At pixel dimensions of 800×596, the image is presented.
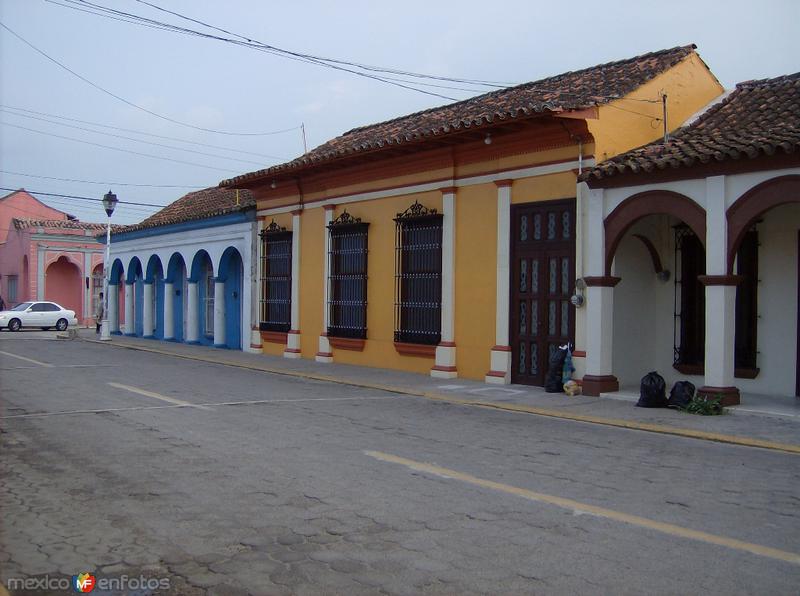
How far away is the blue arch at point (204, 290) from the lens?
25844mm

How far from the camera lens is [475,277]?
15.7 m

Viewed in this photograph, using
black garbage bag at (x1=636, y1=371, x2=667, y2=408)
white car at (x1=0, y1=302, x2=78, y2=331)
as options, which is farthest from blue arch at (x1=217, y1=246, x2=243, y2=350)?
white car at (x1=0, y1=302, x2=78, y2=331)

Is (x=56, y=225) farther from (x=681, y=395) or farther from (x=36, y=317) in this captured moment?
(x=681, y=395)

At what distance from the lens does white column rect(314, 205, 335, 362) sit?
64.4 feet

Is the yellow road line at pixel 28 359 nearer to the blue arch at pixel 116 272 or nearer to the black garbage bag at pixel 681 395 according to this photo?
the blue arch at pixel 116 272

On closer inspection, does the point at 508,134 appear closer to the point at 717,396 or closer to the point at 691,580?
the point at 717,396

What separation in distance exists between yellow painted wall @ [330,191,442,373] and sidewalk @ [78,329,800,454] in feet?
1.20

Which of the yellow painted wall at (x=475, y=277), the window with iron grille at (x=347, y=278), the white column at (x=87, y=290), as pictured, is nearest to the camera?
the yellow painted wall at (x=475, y=277)

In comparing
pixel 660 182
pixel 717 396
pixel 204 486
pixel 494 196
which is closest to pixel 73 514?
pixel 204 486

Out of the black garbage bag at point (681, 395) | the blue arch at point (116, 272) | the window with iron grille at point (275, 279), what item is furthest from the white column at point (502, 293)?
the blue arch at point (116, 272)

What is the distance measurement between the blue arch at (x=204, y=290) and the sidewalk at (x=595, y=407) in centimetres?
798

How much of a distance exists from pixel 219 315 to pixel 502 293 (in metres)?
12.0

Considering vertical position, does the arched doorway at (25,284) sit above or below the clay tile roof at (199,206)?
below

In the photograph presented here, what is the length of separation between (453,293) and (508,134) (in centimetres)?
328
